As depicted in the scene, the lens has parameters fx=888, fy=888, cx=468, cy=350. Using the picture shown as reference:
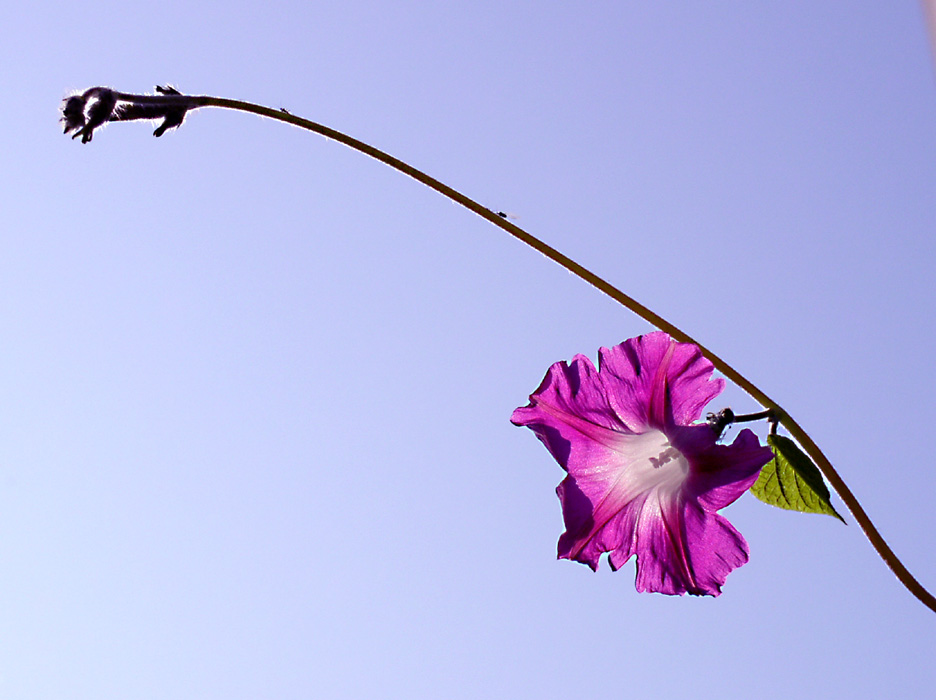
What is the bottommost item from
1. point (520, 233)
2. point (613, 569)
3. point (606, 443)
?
point (613, 569)

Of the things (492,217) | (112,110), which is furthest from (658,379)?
(112,110)

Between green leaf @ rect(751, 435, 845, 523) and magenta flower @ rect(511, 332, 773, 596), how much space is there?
0.17ft

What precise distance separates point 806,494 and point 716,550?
10cm

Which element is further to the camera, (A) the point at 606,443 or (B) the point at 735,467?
(A) the point at 606,443

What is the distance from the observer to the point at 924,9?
14.3 inches

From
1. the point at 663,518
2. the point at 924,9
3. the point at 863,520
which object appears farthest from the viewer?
the point at 663,518

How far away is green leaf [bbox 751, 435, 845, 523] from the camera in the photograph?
2.21 feet

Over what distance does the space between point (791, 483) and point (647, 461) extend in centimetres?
12

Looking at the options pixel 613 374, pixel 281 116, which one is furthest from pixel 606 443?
pixel 281 116

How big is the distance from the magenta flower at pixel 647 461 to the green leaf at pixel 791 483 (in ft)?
0.17

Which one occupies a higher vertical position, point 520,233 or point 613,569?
point 520,233

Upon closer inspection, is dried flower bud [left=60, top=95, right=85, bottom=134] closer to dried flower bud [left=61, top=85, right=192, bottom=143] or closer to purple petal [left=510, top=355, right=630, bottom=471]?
dried flower bud [left=61, top=85, right=192, bottom=143]

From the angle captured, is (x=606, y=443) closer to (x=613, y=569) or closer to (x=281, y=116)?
(x=613, y=569)

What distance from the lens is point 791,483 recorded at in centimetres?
75
